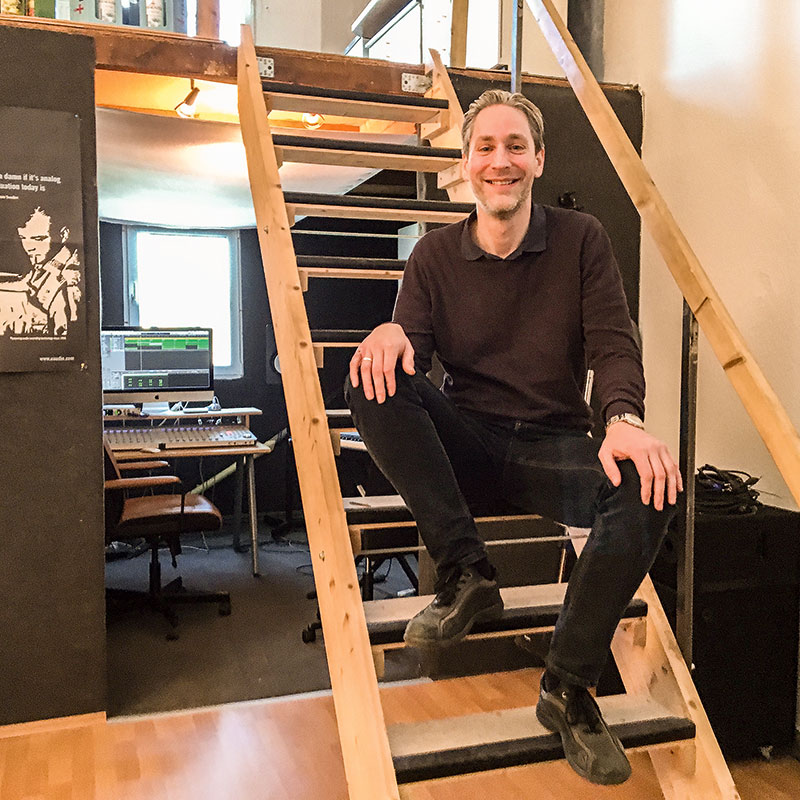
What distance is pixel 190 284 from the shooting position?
6.29 m

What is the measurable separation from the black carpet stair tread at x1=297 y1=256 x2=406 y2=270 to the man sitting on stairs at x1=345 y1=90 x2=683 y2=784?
2.03 ft

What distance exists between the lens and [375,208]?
264 cm

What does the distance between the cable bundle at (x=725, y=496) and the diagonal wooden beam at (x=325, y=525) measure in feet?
3.91

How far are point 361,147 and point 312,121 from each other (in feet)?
3.86

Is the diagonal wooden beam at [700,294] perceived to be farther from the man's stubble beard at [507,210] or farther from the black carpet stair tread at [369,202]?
the black carpet stair tread at [369,202]

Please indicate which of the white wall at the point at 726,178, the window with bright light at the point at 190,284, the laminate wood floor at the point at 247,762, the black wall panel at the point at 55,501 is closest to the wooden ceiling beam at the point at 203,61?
the black wall panel at the point at 55,501

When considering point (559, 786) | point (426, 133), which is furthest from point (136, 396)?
point (559, 786)

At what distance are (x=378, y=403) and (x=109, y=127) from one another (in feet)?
8.16

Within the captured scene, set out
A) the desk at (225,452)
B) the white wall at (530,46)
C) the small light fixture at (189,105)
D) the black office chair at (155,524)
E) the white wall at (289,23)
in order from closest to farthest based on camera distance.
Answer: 1. the small light fixture at (189,105)
2. the black office chair at (155,524)
3. the white wall at (530,46)
4. the desk at (225,452)
5. the white wall at (289,23)

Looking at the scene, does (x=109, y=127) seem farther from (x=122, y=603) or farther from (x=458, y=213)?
(x=122, y=603)

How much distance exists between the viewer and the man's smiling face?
1.89 m

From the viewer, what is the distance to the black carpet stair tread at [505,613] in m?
1.67

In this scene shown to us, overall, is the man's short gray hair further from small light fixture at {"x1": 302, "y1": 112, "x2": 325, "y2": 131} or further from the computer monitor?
the computer monitor

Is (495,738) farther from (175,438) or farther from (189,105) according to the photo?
(175,438)
